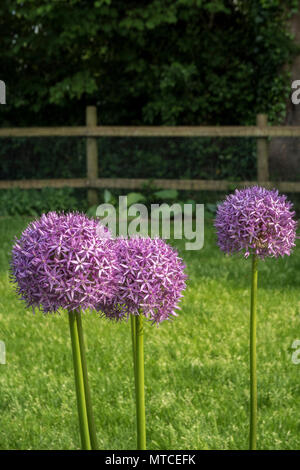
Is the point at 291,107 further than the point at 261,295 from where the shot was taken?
Yes

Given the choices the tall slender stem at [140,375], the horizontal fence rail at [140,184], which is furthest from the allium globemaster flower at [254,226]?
the horizontal fence rail at [140,184]

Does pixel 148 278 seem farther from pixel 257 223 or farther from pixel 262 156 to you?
pixel 262 156

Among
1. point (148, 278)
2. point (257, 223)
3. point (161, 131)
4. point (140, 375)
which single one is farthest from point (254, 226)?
point (161, 131)

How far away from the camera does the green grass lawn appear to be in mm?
3494

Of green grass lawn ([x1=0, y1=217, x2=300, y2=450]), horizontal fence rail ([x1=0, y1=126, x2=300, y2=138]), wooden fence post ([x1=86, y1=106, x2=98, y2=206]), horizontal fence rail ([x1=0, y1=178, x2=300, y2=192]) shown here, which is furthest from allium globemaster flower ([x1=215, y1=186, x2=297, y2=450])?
wooden fence post ([x1=86, y1=106, x2=98, y2=206])

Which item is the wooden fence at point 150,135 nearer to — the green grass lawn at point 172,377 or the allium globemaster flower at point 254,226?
the green grass lawn at point 172,377

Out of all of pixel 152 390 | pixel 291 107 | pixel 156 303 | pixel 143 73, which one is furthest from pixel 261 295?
pixel 143 73

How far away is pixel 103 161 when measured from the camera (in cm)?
1121

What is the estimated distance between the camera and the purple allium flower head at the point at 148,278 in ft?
5.98

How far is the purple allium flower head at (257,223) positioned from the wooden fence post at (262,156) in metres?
8.01

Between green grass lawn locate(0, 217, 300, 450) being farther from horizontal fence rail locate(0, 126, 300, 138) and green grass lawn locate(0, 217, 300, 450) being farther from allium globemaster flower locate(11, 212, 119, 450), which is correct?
horizontal fence rail locate(0, 126, 300, 138)

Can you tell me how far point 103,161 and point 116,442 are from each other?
817 cm
